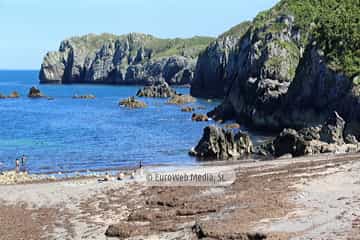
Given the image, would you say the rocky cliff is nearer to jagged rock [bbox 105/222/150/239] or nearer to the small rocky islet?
the small rocky islet

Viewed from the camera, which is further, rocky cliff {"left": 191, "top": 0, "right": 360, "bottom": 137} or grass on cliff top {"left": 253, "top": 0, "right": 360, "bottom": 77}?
grass on cliff top {"left": 253, "top": 0, "right": 360, "bottom": 77}

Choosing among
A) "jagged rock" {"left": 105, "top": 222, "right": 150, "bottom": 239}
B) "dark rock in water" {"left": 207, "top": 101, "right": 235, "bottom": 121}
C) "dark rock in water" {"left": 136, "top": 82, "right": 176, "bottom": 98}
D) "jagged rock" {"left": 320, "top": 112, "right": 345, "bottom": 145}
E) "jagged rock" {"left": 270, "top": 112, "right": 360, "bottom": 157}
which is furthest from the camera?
"dark rock in water" {"left": 136, "top": 82, "right": 176, "bottom": 98}

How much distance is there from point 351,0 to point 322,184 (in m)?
86.7

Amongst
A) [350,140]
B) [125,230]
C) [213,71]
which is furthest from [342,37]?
[213,71]

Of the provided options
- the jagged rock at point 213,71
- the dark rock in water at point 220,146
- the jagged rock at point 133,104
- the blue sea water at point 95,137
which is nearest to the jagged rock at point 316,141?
the dark rock in water at point 220,146

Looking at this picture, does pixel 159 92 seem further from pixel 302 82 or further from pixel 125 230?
pixel 125 230

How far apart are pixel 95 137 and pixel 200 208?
57.0 m

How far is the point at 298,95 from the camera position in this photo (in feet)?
290

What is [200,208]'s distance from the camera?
3031 cm

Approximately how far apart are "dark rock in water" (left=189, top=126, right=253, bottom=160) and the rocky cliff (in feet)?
47.8

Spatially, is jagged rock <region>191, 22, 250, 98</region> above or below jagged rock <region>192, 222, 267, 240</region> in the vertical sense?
above

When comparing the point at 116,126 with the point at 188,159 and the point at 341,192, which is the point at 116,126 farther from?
the point at 341,192

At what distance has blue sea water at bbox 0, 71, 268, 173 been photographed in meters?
63.4

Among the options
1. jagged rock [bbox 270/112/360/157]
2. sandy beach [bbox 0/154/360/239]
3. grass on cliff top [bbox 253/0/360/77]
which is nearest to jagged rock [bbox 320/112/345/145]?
jagged rock [bbox 270/112/360/157]
